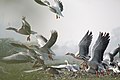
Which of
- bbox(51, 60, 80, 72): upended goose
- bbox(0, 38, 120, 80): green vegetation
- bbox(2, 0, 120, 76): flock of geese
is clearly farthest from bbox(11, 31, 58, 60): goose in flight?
bbox(51, 60, 80, 72): upended goose

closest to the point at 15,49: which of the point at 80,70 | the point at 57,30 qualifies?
the point at 57,30

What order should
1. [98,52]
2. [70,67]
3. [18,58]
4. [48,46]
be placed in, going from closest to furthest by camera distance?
[18,58] < [48,46] < [70,67] < [98,52]

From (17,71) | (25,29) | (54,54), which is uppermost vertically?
(25,29)

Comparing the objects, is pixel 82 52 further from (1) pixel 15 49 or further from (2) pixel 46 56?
(1) pixel 15 49

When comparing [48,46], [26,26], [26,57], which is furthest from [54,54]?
[26,26]

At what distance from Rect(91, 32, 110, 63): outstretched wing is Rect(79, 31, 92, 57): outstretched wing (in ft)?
0.20

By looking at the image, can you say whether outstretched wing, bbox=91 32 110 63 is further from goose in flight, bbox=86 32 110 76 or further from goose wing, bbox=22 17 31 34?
goose wing, bbox=22 17 31 34

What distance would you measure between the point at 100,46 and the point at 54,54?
585mm

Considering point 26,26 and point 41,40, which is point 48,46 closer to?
point 41,40

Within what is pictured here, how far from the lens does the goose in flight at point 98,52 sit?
2926mm

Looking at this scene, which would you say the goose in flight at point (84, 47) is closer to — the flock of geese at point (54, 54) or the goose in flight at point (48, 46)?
the flock of geese at point (54, 54)

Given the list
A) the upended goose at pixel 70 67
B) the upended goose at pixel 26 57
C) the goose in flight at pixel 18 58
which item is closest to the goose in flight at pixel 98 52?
the upended goose at pixel 70 67

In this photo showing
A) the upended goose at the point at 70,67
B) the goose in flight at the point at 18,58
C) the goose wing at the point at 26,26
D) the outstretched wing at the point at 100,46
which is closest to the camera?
the goose in flight at the point at 18,58

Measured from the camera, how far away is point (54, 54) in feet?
8.13
